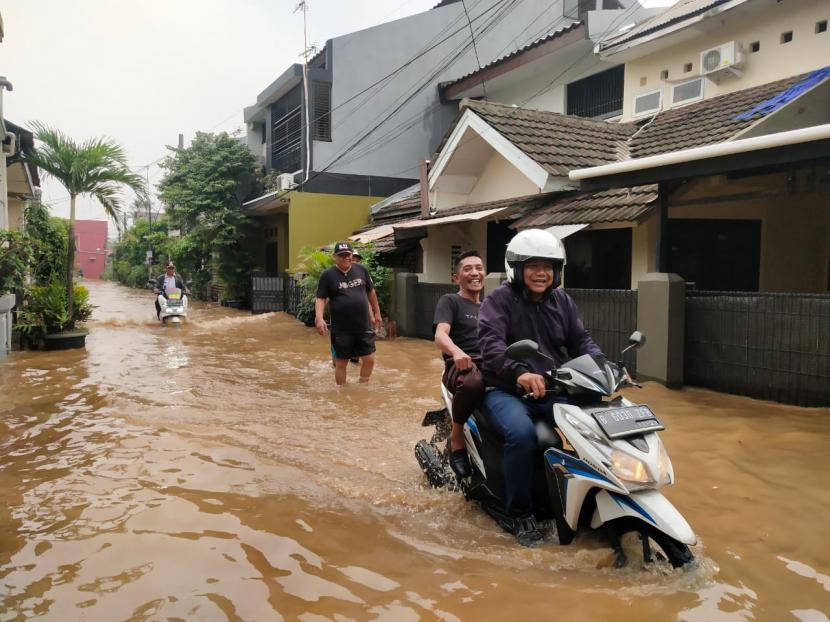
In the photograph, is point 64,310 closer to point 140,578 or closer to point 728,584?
point 140,578

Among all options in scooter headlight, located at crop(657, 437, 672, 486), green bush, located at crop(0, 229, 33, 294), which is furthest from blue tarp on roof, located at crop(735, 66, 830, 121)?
green bush, located at crop(0, 229, 33, 294)

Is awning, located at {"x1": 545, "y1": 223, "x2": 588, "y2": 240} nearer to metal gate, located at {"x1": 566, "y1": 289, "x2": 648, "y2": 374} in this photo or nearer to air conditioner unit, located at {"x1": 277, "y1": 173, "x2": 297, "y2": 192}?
metal gate, located at {"x1": 566, "y1": 289, "x2": 648, "y2": 374}

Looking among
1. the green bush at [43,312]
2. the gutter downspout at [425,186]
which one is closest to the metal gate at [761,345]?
the gutter downspout at [425,186]

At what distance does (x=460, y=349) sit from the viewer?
14.4 ft

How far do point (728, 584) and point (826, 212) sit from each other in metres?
9.63

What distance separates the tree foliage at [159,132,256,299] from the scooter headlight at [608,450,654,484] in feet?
68.6

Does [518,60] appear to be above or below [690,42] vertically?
above

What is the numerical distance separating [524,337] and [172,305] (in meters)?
14.0

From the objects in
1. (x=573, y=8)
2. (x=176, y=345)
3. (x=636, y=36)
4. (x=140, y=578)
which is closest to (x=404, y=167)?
(x=573, y=8)

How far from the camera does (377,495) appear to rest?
425cm

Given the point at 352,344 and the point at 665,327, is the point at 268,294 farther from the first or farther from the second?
the point at 665,327

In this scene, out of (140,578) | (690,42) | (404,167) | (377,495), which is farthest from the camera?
(404,167)

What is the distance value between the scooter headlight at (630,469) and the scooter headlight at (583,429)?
0.38 feet

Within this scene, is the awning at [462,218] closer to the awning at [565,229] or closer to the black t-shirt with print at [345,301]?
the awning at [565,229]
